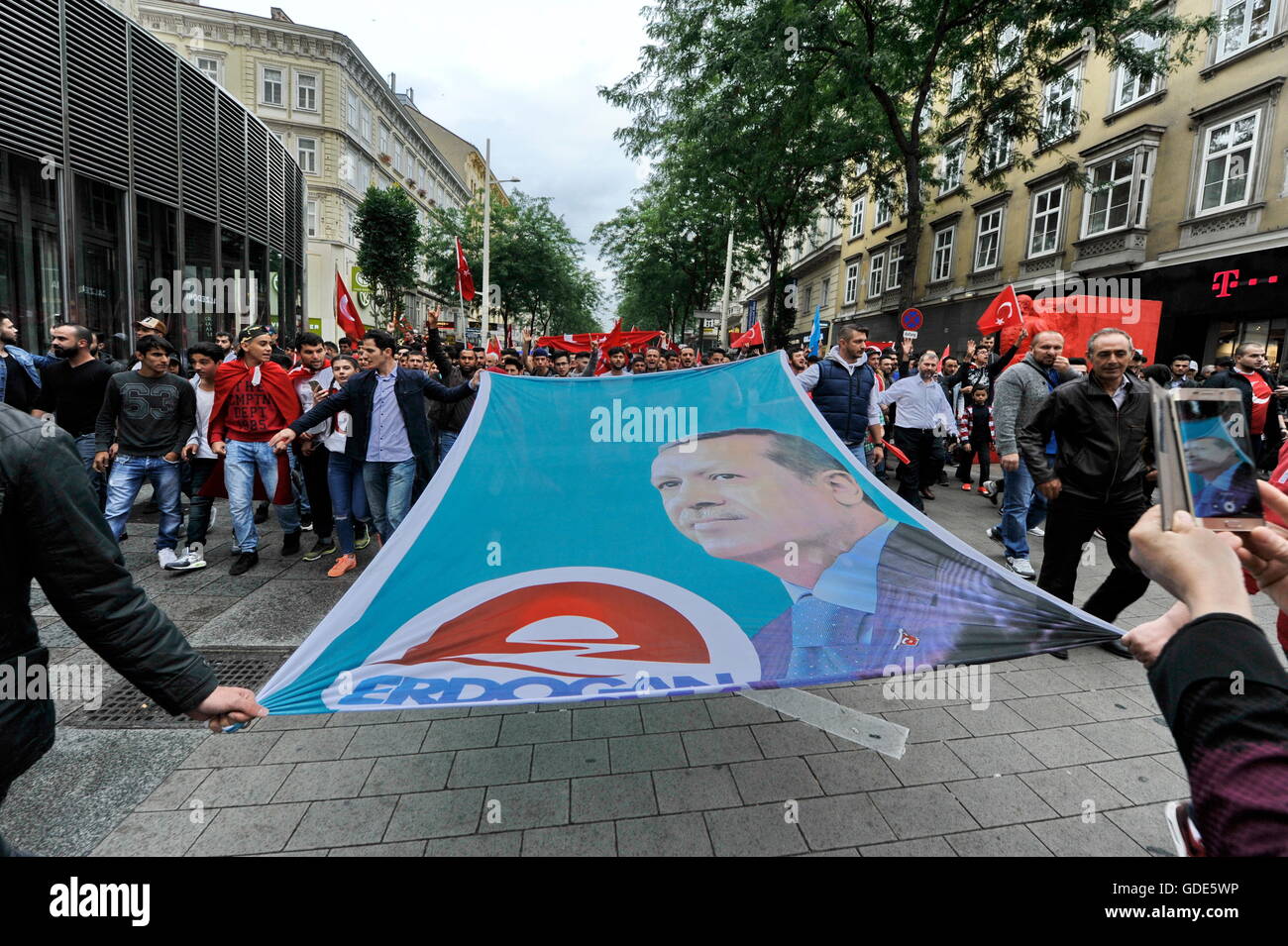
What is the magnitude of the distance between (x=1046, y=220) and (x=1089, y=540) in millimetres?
22839

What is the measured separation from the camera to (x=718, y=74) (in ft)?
45.5

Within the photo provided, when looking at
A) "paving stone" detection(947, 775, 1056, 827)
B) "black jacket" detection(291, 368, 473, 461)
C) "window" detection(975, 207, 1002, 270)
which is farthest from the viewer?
"window" detection(975, 207, 1002, 270)

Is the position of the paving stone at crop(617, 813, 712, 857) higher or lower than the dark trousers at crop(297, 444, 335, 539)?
lower

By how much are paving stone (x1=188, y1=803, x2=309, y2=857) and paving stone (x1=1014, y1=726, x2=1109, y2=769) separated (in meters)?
3.39

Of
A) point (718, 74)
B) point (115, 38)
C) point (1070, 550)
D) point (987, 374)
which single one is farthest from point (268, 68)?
point (1070, 550)

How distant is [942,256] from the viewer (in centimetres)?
2881

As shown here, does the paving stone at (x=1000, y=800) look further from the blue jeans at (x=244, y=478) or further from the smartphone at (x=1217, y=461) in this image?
the blue jeans at (x=244, y=478)

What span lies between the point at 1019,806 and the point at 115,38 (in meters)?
17.8

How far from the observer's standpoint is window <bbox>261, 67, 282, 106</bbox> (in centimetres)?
3544

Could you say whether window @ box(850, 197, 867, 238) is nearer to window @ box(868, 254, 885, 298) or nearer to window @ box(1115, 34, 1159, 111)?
window @ box(868, 254, 885, 298)

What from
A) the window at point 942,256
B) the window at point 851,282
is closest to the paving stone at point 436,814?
the window at point 942,256

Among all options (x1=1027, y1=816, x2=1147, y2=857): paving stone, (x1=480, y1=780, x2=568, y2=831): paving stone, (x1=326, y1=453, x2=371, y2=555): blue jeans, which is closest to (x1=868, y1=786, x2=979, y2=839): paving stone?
(x1=1027, y1=816, x2=1147, y2=857): paving stone

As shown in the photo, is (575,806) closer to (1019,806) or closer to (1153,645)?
(1019,806)

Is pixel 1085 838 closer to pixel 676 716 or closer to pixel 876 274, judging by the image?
pixel 676 716
